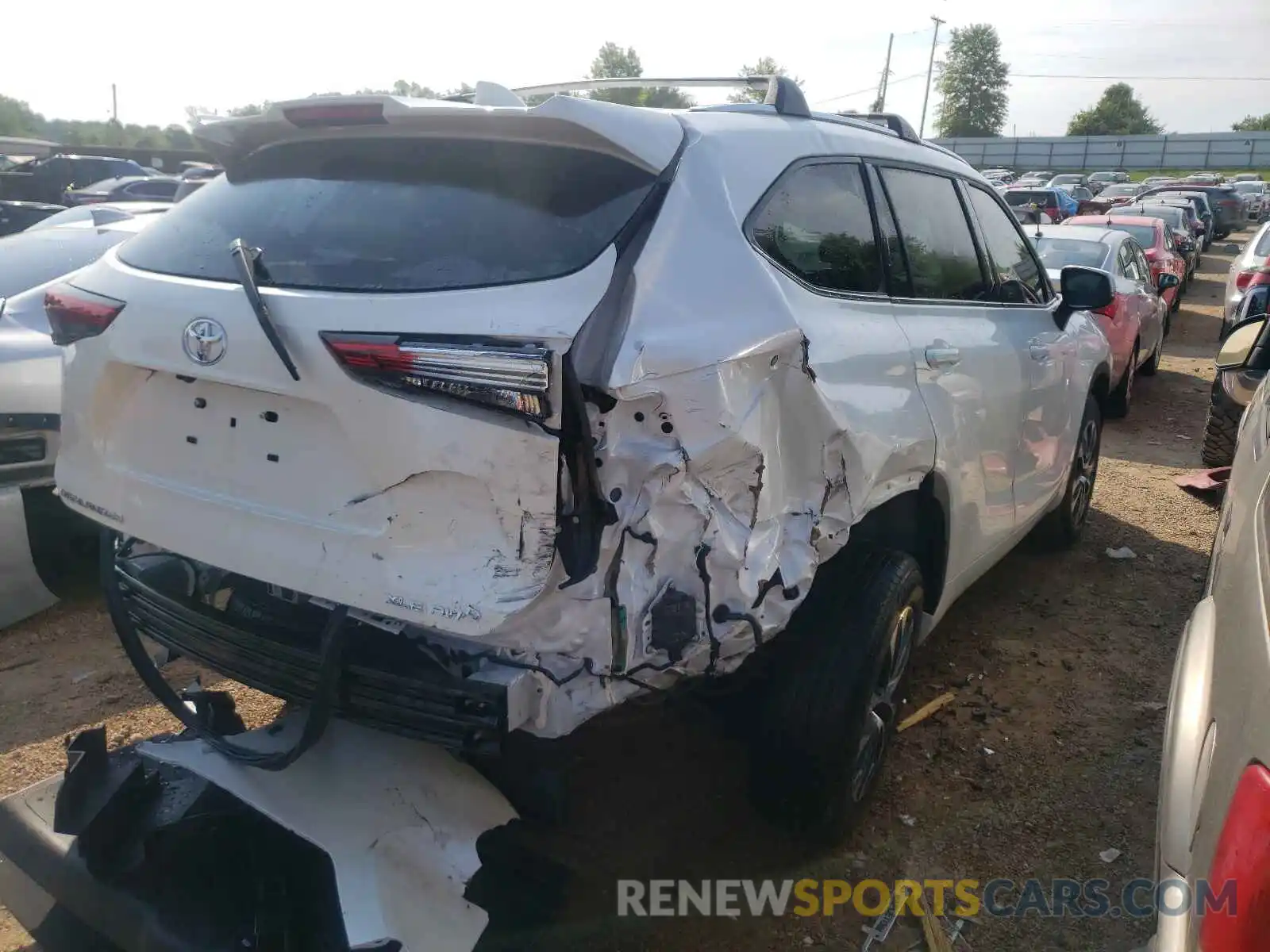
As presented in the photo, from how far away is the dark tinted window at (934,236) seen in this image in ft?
10.6

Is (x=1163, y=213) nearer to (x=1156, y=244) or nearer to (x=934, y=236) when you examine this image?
(x=1156, y=244)

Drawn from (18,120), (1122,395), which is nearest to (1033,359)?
(1122,395)

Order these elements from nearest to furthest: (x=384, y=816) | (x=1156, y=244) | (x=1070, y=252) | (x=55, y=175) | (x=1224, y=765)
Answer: (x=1224, y=765), (x=384, y=816), (x=1070, y=252), (x=1156, y=244), (x=55, y=175)

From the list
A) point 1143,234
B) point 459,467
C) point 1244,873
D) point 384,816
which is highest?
point 1143,234

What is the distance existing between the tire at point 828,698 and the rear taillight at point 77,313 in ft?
6.35

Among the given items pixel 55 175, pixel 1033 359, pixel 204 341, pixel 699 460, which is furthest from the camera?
pixel 55 175

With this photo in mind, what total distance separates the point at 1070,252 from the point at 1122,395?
1.56 metres

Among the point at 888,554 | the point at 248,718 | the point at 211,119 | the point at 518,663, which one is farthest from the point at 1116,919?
the point at 211,119

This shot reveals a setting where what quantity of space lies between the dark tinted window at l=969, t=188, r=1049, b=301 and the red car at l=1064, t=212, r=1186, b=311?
26.0 ft

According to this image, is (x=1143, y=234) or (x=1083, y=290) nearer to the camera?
(x=1083, y=290)

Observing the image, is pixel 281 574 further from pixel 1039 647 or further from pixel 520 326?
pixel 1039 647

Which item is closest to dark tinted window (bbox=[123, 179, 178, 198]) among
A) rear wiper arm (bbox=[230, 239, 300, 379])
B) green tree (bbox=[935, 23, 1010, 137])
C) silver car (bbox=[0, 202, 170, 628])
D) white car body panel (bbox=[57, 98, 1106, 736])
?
silver car (bbox=[0, 202, 170, 628])

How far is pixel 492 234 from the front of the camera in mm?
2150

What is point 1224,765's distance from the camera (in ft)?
5.04
